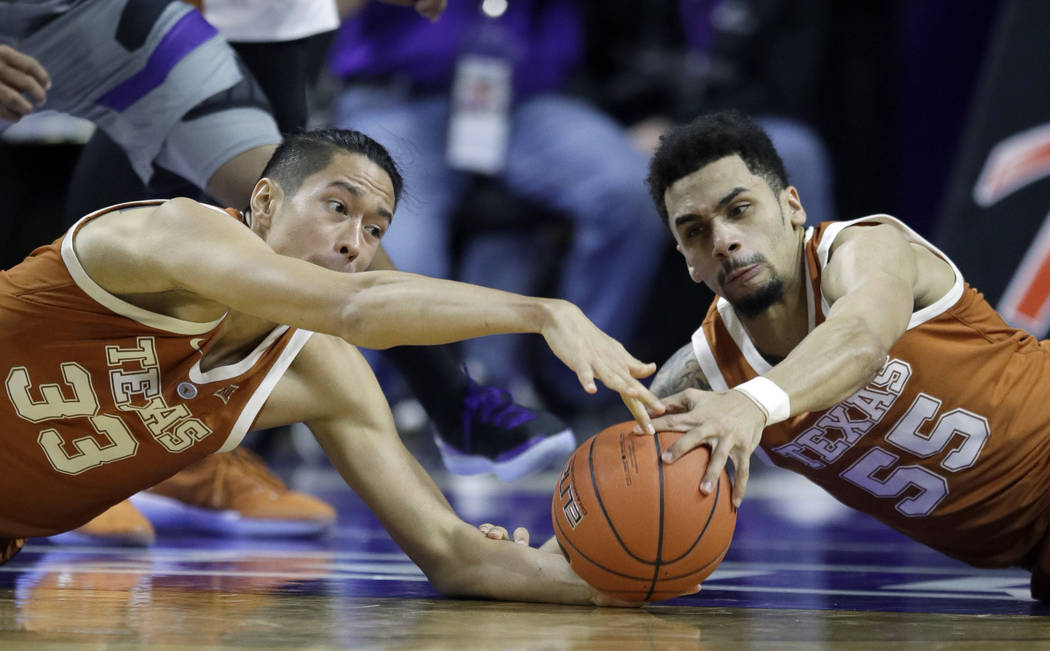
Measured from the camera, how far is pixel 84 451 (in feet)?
8.75

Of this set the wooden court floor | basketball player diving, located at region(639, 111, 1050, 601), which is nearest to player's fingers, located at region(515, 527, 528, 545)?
the wooden court floor

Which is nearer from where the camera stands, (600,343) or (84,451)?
(600,343)

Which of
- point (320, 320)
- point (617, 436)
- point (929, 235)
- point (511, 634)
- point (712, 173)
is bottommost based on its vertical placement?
point (929, 235)

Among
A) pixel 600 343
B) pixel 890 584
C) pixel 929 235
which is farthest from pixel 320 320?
pixel 929 235

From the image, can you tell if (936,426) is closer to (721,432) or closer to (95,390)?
(721,432)

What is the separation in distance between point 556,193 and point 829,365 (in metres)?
4.58

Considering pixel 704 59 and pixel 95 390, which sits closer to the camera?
pixel 95 390

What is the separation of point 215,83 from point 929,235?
6.08 metres

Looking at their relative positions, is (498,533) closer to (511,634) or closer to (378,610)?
(378,610)

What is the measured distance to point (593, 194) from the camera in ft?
22.3

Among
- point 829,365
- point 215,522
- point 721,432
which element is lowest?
point 215,522

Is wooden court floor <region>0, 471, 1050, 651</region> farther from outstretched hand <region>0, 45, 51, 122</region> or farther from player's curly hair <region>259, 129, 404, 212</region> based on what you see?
outstretched hand <region>0, 45, 51, 122</region>

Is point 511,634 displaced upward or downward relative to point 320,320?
downward

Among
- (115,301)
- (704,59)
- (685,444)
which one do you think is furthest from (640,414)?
(704,59)
